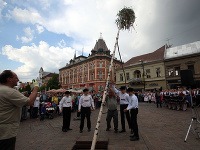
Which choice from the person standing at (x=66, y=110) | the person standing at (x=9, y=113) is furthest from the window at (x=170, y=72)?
the person standing at (x=9, y=113)

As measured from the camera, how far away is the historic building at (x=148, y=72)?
39531mm

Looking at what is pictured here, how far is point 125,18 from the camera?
7.07 m

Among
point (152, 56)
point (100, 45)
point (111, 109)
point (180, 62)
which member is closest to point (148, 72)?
point (152, 56)

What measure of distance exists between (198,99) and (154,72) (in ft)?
73.2

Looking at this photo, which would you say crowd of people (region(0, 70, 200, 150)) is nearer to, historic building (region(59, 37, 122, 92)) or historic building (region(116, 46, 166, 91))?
historic building (region(116, 46, 166, 91))

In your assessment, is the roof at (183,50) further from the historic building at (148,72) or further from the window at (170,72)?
the window at (170,72)

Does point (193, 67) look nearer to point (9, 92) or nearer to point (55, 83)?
point (9, 92)

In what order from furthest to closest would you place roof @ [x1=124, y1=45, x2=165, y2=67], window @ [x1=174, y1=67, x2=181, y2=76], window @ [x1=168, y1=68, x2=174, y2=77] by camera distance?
roof @ [x1=124, y1=45, x2=165, y2=67], window @ [x1=168, y1=68, x2=174, y2=77], window @ [x1=174, y1=67, x2=181, y2=76]

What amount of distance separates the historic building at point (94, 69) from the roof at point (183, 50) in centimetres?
1702

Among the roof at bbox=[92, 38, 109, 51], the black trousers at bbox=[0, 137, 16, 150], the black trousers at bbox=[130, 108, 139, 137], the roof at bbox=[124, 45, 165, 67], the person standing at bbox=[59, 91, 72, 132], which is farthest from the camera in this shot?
Result: the roof at bbox=[92, 38, 109, 51]

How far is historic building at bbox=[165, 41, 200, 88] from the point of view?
3350cm

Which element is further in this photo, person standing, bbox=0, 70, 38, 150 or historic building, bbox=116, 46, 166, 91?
historic building, bbox=116, 46, 166, 91

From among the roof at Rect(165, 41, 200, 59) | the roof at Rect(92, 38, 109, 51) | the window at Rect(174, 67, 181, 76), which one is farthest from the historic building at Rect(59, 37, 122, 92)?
the window at Rect(174, 67, 181, 76)

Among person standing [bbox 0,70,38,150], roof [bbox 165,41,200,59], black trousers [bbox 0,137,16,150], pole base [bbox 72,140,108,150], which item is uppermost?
roof [bbox 165,41,200,59]
